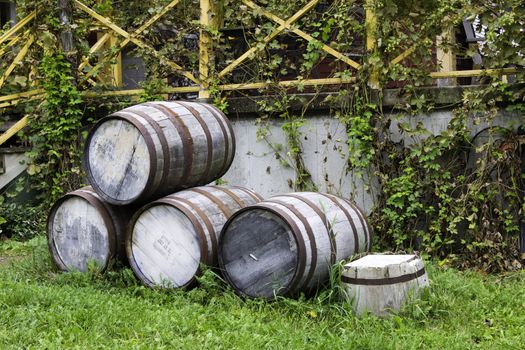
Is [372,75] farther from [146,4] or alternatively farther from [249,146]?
[146,4]

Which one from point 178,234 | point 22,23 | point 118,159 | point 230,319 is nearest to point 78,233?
point 118,159

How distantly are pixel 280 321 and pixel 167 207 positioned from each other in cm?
130

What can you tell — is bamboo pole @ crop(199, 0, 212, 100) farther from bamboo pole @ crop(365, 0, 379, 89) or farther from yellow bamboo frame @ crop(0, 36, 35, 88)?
yellow bamboo frame @ crop(0, 36, 35, 88)

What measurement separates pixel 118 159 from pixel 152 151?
347 mm

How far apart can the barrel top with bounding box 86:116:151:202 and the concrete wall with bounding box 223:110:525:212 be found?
6.97 ft

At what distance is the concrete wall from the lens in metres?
6.73

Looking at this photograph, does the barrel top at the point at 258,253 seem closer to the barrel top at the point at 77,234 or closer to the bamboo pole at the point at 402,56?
the barrel top at the point at 77,234

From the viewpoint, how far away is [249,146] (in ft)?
24.2

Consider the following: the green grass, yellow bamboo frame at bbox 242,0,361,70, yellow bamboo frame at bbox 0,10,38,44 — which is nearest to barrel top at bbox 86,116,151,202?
the green grass

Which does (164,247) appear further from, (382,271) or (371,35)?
(371,35)

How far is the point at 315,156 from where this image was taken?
280 inches

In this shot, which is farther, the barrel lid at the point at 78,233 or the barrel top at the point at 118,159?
the barrel lid at the point at 78,233

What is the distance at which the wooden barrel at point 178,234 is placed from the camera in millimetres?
5152

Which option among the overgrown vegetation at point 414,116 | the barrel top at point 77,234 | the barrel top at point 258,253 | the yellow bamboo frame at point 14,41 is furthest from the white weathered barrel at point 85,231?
the yellow bamboo frame at point 14,41
